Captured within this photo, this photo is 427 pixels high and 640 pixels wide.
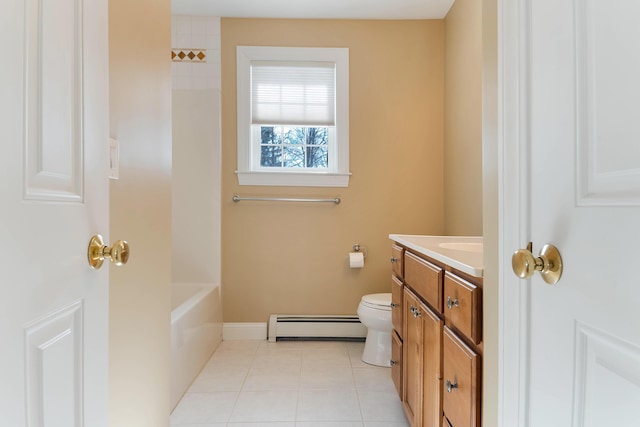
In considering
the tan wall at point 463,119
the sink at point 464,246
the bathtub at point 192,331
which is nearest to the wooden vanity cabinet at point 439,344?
the sink at point 464,246

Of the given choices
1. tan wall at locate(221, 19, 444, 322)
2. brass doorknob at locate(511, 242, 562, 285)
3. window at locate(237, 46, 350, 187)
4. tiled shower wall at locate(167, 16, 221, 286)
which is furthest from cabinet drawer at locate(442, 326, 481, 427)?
tiled shower wall at locate(167, 16, 221, 286)

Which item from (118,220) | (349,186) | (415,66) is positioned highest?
(415,66)

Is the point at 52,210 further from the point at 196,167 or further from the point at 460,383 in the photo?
the point at 196,167

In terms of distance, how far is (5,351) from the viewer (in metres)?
0.45

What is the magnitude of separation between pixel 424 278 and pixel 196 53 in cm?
244

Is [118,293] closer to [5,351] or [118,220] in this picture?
[118,220]

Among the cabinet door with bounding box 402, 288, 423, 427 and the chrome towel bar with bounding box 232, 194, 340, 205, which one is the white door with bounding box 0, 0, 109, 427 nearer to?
the cabinet door with bounding box 402, 288, 423, 427

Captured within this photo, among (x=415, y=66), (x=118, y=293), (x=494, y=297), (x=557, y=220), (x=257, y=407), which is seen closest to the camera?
(x=557, y=220)

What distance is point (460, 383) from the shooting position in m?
0.98

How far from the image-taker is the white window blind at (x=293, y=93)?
8.95ft

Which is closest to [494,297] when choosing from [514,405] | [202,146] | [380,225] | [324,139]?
[514,405]

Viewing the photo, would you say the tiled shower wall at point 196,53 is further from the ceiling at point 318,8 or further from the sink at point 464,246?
the sink at point 464,246

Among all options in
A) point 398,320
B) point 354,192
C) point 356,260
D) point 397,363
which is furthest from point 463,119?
point 397,363

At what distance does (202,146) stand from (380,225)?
1.54 meters
